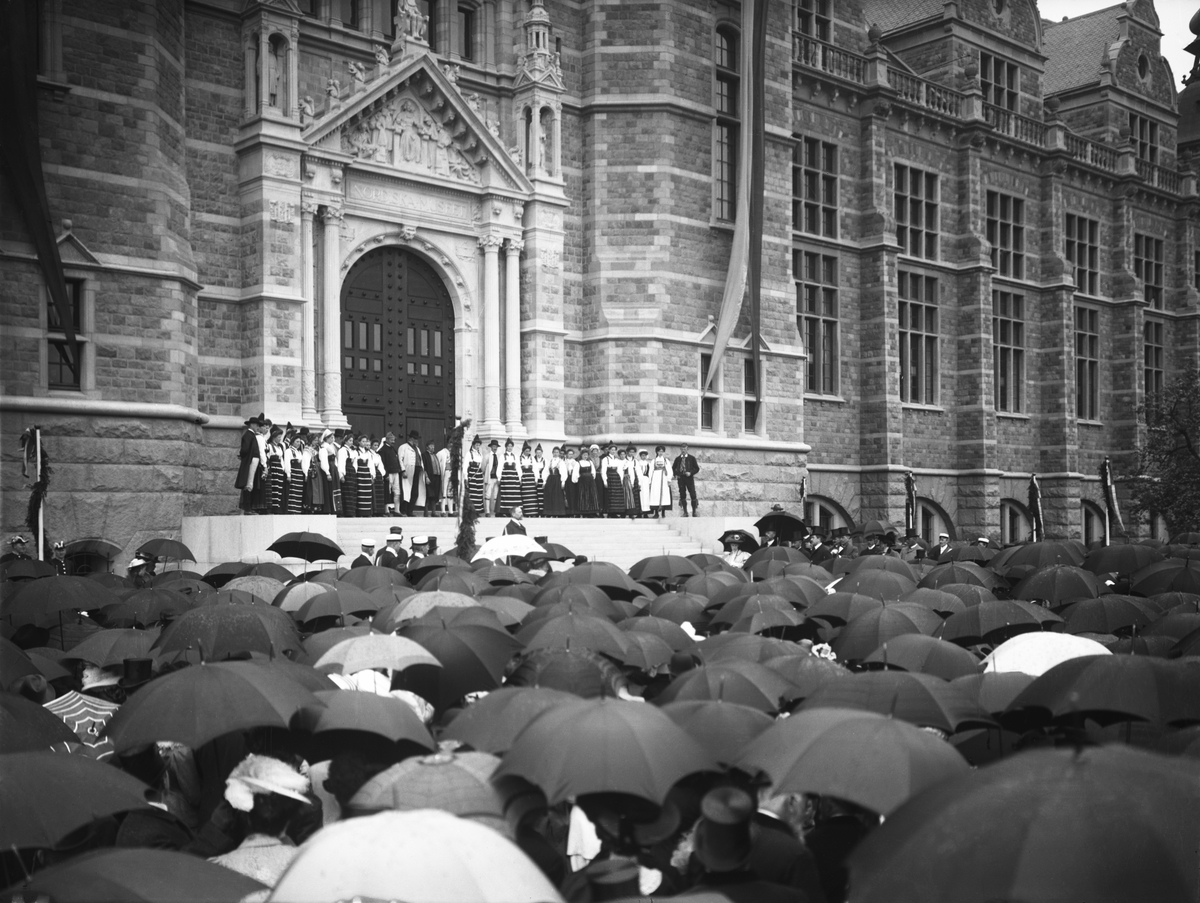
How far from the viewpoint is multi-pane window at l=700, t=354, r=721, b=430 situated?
27.3 meters

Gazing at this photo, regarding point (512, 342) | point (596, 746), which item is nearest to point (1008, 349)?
point (512, 342)

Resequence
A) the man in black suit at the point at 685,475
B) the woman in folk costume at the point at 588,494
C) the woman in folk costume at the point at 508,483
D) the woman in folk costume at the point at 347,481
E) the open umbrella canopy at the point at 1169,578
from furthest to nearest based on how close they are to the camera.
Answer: the man in black suit at the point at 685,475, the woman in folk costume at the point at 588,494, the woman in folk costume at the point at 508,483, the woman in folk costume at the point at 347,481, the open umbrella canopy at the point at 1169,578

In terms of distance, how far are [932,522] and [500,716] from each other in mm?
30854

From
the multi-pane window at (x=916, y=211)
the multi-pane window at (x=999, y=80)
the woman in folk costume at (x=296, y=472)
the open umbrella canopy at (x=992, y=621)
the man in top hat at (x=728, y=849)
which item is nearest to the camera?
the man in top hat at (x=728, y=849)

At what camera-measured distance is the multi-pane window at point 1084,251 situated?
38.9 metres

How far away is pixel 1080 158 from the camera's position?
3862 centimetres

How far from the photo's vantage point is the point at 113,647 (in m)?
7.60

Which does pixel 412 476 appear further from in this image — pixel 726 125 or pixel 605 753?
pixel 605 753

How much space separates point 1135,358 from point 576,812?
3924cm

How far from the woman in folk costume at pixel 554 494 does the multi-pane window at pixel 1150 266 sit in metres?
25.3

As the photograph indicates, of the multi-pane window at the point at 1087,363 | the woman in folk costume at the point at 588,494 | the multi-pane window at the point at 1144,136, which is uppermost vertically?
the multi-pane window at the point at 1144,136

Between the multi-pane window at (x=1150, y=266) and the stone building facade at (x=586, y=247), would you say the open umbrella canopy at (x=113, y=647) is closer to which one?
the stone building facade at (x=586, y=247)

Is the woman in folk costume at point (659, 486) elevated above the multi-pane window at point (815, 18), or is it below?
below

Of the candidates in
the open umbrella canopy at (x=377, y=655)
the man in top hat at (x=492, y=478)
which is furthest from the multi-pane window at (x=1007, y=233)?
the open umbrella canopy at (x=377, y=655)
